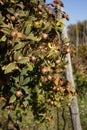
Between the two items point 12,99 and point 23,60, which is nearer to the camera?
point 23,60

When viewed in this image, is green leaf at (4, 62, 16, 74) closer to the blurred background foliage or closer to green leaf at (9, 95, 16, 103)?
the blurred background foliage

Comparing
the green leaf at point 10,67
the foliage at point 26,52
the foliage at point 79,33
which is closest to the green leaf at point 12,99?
the foliage at point 26,52

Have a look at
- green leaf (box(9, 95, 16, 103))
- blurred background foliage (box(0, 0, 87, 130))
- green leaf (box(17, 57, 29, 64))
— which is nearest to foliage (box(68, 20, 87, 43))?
blurred background foliage (box(0, 0, 87, 130))

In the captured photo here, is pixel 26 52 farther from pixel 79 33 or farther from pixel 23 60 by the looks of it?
pixel 79 33

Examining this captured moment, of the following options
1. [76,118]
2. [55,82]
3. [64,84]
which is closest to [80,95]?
[76,118]

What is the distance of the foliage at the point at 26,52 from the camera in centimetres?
191

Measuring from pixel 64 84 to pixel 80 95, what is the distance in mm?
5262

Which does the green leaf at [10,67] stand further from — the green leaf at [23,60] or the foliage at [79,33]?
the foliage at [79,33]

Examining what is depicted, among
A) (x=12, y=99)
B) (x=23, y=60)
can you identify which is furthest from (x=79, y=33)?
(x=23, y=60)

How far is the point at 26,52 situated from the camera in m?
1.98

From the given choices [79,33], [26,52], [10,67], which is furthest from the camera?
[79,33]

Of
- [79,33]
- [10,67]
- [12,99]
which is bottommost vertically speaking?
[12,99]

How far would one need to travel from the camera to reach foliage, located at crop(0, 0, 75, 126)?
75.3 inches

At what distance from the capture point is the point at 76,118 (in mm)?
3416
